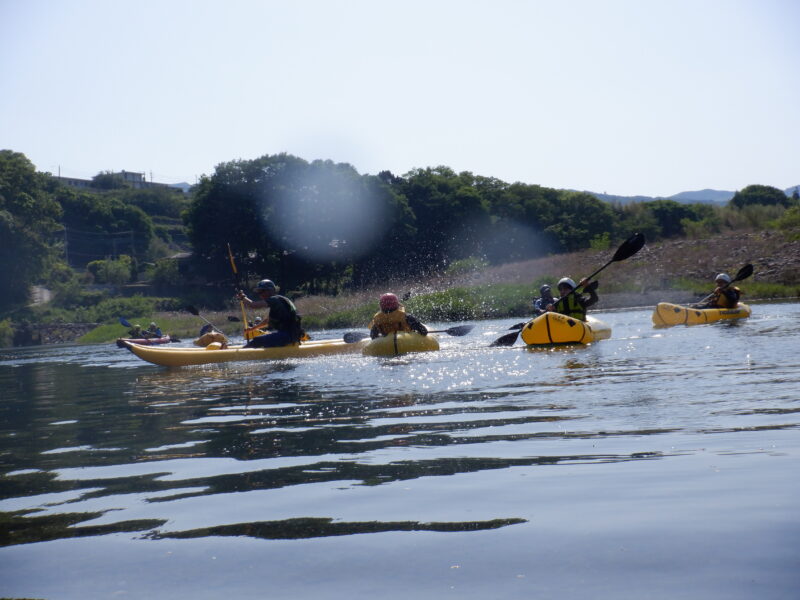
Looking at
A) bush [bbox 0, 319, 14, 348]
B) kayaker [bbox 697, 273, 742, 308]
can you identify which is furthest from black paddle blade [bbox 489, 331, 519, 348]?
bush [bbox 0, 319, 14, 348]

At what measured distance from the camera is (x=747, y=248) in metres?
30.9

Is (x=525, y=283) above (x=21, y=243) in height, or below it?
below

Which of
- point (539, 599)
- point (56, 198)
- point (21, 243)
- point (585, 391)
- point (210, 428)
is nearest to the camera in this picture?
point (539, 599)

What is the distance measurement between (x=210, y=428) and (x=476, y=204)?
5115 centimetres

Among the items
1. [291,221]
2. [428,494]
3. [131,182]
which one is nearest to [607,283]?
[291,221]

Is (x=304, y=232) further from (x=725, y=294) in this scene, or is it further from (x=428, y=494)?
(x=428, y=494)

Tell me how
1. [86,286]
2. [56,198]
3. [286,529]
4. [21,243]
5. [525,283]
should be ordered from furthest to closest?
[56,198], [86,286], [21,243], [525,283], [286,529]

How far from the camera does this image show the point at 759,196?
6594cm

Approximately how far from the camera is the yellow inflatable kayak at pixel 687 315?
16.5m

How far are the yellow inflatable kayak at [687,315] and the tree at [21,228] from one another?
4110 centimetres

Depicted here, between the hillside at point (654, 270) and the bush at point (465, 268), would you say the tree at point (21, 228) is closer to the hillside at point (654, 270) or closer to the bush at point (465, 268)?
the hillside at point (654, 270)

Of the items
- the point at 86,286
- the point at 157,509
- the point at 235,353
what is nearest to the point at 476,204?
the point at 86,286

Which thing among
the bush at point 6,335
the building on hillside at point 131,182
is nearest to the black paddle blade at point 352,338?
the bush at point 6,335

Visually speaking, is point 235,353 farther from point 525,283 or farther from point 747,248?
point 747,248
